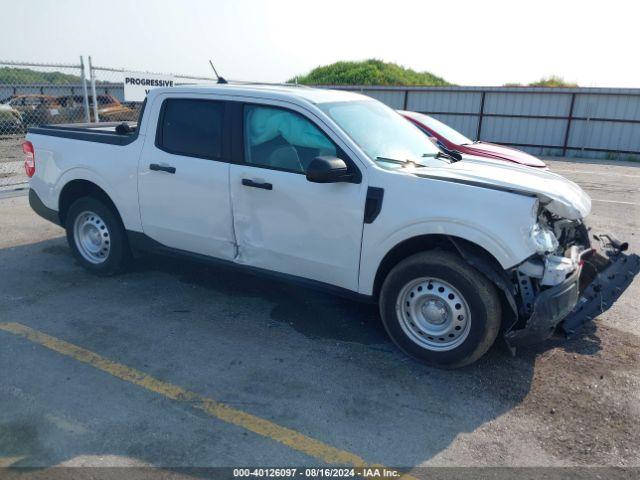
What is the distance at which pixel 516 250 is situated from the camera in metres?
3.49

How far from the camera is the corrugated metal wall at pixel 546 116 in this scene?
1894 centimetres

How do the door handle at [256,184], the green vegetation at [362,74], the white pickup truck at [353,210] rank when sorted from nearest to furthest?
the white pickup truck at [353,210] < the door handle at [256,184] < the green vegetation at [362,74]

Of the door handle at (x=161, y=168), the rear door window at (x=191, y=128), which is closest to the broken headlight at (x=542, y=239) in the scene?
the rear door window at (x=191, y=128)

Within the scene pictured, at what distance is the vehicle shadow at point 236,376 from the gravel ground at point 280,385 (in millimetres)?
12

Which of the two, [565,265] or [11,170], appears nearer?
[565,265]

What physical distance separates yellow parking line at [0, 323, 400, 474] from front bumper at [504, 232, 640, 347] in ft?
4.86

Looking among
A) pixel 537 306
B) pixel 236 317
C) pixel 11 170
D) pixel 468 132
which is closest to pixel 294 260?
pixel 236 317

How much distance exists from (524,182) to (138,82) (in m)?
9.13

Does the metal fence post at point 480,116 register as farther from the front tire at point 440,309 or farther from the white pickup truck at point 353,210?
the front tire at point 440,309

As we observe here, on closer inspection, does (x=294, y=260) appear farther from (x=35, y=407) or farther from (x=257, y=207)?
(x=35, y=407)

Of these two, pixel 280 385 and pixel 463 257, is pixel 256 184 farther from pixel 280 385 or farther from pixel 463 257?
pixel 463 257

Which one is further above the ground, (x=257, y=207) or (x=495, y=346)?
(x=257, y=207)

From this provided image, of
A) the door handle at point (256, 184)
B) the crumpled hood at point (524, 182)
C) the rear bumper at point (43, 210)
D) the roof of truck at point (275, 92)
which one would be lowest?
the rear bumper at point (43, 210)

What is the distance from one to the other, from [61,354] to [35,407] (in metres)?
0.71
